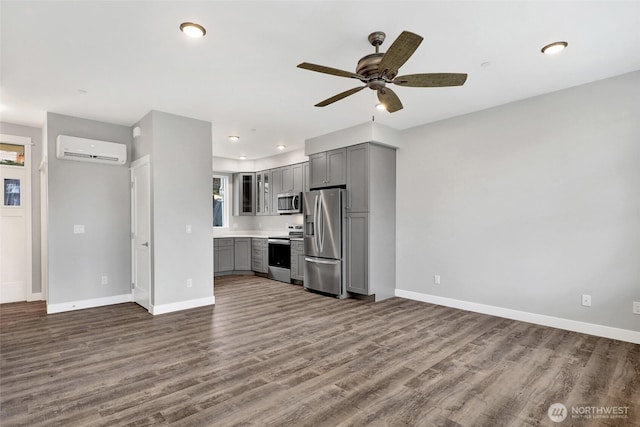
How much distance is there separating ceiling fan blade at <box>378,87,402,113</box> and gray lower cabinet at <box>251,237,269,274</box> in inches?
193

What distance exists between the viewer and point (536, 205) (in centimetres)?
396

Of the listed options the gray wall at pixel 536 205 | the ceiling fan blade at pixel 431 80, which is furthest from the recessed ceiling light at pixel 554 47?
the gray wall at pixel 536 205

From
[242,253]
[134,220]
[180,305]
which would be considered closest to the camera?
[180,305]

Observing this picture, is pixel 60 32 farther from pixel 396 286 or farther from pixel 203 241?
pixel 396 286

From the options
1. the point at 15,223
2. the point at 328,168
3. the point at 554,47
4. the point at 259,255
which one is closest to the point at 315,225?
the point at 328,168

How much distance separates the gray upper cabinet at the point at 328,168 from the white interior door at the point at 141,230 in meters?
2.68

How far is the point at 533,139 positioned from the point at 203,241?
460cm

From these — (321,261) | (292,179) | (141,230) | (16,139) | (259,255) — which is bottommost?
(259,255)

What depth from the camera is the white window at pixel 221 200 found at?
8.24 m

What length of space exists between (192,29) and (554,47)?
2987 mm

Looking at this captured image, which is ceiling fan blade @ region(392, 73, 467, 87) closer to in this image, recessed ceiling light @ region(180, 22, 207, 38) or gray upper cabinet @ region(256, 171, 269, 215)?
recessed ceiling light @ region(180, 22, 207, 38)

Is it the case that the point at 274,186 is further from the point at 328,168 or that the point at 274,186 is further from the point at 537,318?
the point at 537,318

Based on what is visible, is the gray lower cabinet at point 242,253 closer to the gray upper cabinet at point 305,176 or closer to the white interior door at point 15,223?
the gray upper cabinet at point 305,176

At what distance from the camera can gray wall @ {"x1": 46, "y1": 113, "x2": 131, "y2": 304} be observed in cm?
448
